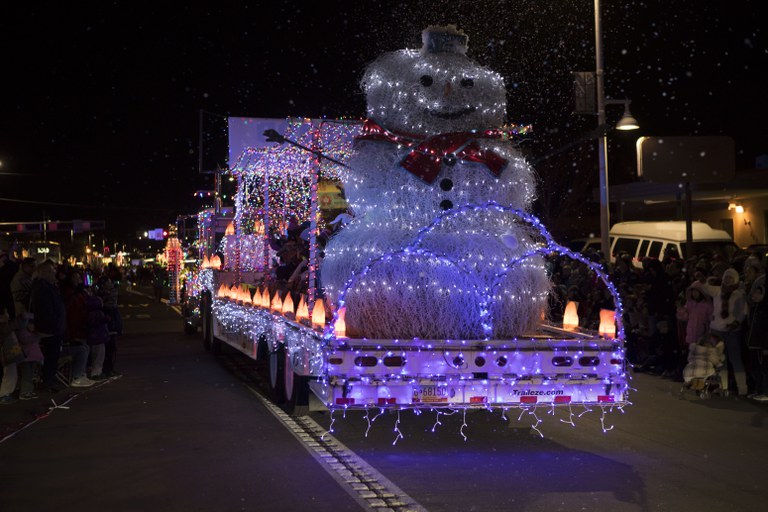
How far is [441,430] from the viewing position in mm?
9133

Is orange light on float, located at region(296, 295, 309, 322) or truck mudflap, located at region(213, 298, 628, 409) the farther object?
orange light on float, located at region(296, 295, 309, 322)

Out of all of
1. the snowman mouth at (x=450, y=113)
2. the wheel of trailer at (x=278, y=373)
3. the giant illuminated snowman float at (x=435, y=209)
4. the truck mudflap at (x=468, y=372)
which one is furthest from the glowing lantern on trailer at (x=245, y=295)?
the truck mudflap at (x=468, y=372)

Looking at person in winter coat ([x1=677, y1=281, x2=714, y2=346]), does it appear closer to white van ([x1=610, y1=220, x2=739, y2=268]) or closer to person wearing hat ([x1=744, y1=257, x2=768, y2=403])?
person wearing hat ([x1=744, y1=257, x2=768, y2=403])

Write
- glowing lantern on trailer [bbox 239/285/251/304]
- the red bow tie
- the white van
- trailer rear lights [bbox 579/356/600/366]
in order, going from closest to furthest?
trailer rear lights [bbox 579/356/600/366], the red bow tie, glowing lantern on trailer [bbox 239/285/251/304], the white van

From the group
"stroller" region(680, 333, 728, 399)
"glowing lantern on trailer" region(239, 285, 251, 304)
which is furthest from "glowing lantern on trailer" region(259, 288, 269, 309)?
"stroller" region(680, 333, 728, 399)

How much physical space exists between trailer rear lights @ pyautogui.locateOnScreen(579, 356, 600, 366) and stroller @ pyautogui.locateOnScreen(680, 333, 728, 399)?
412 cm

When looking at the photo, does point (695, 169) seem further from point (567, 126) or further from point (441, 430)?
point (567, 126)

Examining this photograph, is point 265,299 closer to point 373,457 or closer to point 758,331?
point 373,457

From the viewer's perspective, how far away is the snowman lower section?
814 cm

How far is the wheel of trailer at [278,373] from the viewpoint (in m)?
10.3

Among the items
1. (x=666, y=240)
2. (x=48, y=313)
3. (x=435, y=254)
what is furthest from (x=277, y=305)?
(x=666, y=240)

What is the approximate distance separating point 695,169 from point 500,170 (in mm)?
9631

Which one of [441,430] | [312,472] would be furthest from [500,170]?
[312,472]

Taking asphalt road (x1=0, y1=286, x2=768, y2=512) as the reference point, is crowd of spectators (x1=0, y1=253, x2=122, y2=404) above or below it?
above
